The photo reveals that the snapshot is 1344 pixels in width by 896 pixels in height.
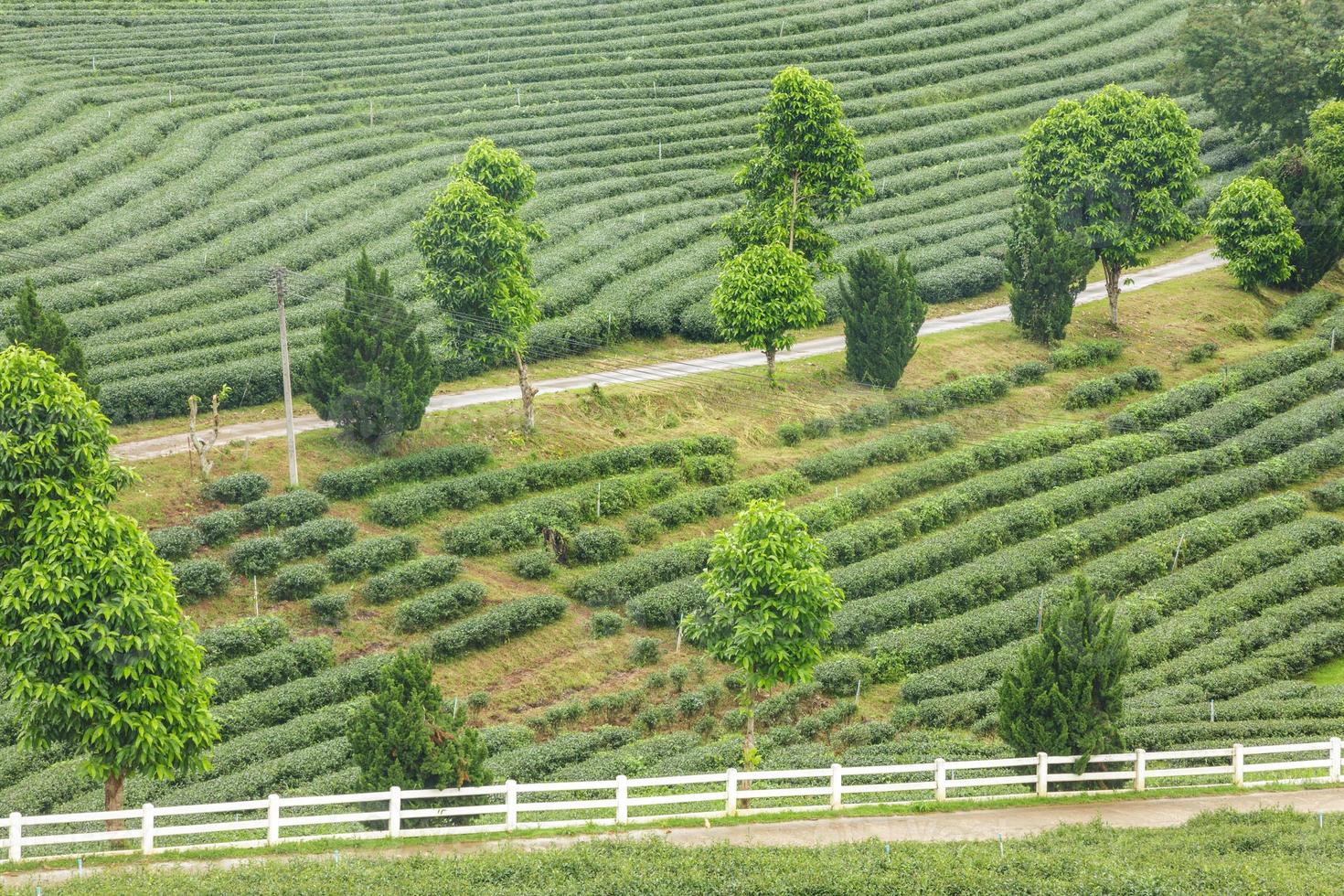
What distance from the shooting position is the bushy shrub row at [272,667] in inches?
1468

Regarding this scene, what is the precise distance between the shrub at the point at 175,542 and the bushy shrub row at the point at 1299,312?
45.6 meters

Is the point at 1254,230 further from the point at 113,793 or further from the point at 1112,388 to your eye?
the point at 113,793

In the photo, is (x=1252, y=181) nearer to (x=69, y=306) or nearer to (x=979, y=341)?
(x=979, y=341)

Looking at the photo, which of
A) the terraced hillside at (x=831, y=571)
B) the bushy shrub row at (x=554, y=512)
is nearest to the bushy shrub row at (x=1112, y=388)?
the terraced hillside at (x=831, y=571)

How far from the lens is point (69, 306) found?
57.2 m

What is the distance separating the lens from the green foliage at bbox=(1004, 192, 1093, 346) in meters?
60.6

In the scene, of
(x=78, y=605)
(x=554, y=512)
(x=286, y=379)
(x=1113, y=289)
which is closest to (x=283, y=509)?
(x=286, y=379)

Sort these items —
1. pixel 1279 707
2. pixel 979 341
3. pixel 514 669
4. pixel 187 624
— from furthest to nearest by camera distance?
pixel 979 341 < pixel 514 669 < pixel 1279 707 < pixel 187 624

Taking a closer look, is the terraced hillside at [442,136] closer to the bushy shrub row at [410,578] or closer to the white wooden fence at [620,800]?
the bushy shrub row at [410,578]

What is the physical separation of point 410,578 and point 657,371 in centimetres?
1873

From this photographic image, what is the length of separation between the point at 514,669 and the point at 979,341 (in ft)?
96.6

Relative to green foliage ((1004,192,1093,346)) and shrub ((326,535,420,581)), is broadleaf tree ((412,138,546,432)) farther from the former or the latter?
green foliage ((1004,192,1093,346))

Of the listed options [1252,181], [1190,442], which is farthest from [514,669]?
[1252,181]

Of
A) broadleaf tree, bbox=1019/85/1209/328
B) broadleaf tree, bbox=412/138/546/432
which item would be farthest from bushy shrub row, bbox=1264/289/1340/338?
broadleaf tree, bbox=412/138/546/432
